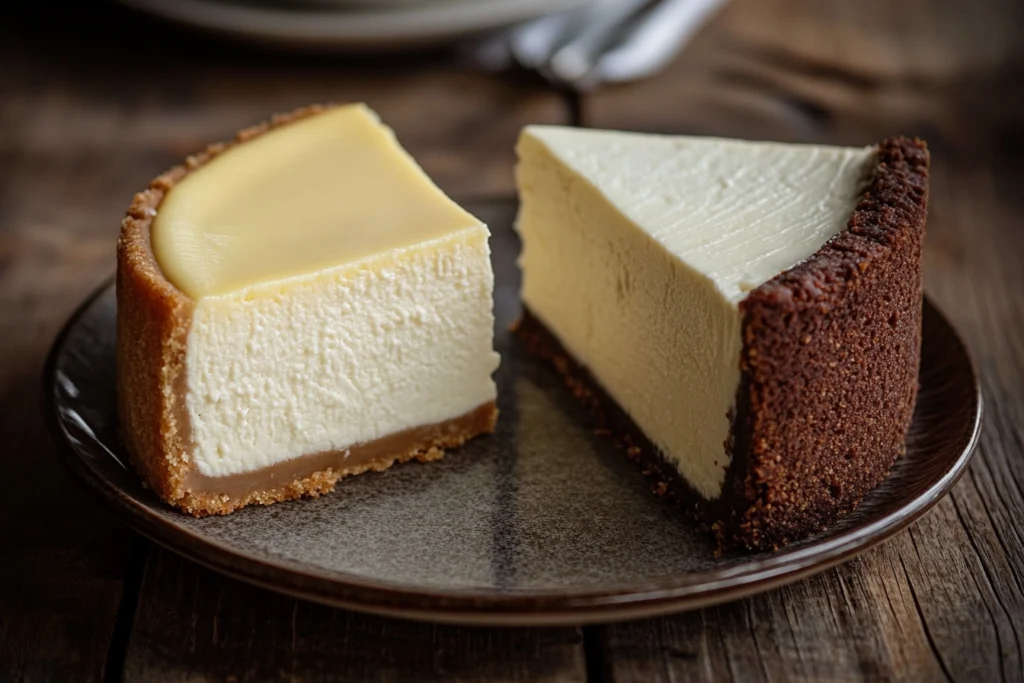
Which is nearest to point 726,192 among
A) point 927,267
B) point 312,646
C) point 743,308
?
point 743,308

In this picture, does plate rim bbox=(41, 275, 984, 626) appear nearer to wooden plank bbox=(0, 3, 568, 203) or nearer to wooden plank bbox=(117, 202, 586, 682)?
wooden plank bbox=(117, 202, 586, 682)

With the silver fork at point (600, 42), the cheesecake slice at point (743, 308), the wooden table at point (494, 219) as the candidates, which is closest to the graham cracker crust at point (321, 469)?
A: the wooden table at point (494, 219)

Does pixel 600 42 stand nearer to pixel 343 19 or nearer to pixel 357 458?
pixel 343 19

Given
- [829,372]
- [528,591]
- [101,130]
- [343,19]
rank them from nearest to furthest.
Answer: [528,591] → [829,372] → [343,19] → [101,130]

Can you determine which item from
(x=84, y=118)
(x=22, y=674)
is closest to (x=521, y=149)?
(x=22, y=674)

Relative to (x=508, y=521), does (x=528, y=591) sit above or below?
above

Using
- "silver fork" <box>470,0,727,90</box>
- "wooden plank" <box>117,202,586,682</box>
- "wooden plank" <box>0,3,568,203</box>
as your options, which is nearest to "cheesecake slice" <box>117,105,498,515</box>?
"wooden plank" <box>117,202,586,682</box>

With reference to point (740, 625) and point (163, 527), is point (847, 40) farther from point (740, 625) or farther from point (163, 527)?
point (163, 527)

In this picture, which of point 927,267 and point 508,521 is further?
point 927,267
